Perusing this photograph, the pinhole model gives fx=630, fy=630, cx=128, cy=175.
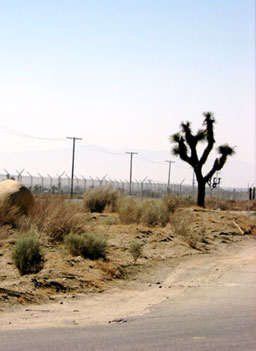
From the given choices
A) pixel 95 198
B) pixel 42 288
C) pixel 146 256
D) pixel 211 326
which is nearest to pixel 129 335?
pixel 211 326

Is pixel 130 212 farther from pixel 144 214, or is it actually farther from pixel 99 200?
pixel 99 200

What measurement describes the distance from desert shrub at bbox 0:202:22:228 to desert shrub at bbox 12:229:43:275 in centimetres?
602

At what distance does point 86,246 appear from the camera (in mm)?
19328

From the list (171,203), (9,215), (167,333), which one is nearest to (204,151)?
(171,203)

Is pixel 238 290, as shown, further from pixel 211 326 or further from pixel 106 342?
pixel 106 342

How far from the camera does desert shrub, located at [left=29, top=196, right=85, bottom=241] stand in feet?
71.9

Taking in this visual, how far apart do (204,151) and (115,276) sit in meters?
28.8

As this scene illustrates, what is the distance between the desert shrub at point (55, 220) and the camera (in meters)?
21.9

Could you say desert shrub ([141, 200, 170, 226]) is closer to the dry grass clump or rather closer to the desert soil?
the dry grass clump

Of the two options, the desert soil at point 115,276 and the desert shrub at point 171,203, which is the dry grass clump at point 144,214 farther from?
the desert shrub at point 171,203

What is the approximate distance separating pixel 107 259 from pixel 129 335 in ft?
32.9

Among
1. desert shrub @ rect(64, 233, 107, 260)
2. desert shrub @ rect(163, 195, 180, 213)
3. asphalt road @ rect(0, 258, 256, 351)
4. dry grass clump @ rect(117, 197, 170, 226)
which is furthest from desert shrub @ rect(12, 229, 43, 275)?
desert shrub @ rect(163, 195, 180, 213)

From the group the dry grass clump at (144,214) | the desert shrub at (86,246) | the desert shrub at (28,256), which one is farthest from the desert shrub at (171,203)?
the desert shrub at (28,256)

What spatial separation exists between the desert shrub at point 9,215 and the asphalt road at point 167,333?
11.3 meters
